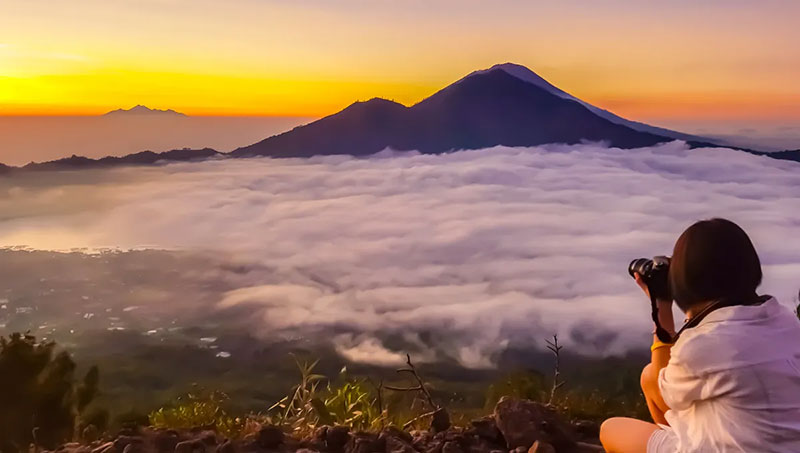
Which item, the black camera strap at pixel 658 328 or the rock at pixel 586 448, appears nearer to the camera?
the black camera strap at pixel 658 328

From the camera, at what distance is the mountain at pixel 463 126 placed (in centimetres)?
1044

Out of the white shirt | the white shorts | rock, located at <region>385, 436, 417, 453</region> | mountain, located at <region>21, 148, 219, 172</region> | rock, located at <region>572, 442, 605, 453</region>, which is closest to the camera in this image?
the white shirt

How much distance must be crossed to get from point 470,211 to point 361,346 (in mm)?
7506

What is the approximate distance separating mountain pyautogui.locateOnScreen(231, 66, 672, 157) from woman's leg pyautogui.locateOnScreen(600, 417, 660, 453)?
774 cm

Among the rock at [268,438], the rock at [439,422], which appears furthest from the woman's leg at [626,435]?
the rock at [268,438]

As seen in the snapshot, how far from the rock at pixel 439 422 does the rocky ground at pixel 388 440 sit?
0.03 m

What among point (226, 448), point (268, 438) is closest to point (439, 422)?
point (268, 438)

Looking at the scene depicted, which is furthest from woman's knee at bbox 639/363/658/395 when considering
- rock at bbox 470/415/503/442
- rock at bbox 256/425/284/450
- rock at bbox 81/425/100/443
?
rock at bbox 81/425/100/443

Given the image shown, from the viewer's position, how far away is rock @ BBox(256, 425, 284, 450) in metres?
2.31

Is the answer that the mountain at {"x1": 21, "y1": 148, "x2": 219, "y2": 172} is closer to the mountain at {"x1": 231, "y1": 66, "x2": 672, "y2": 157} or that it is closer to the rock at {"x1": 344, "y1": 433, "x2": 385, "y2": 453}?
the mountain at {"x1": 231, "y1": 66, "x2": 672, "y2": 157}

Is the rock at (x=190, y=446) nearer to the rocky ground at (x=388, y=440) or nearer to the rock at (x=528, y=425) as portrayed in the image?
the rocky ground at (x=388, y=440)

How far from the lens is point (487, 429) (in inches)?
94.3

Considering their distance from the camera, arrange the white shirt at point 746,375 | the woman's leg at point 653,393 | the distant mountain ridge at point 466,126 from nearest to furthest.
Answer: the white shirt at point 746,375 → the woman's leg at point 653,393 → the distant mountain ridge at point 466,126

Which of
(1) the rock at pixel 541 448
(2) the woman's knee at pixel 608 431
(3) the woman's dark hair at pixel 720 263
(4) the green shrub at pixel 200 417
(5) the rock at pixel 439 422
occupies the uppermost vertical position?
(3) the woman's dark hair at pixel 720 263
